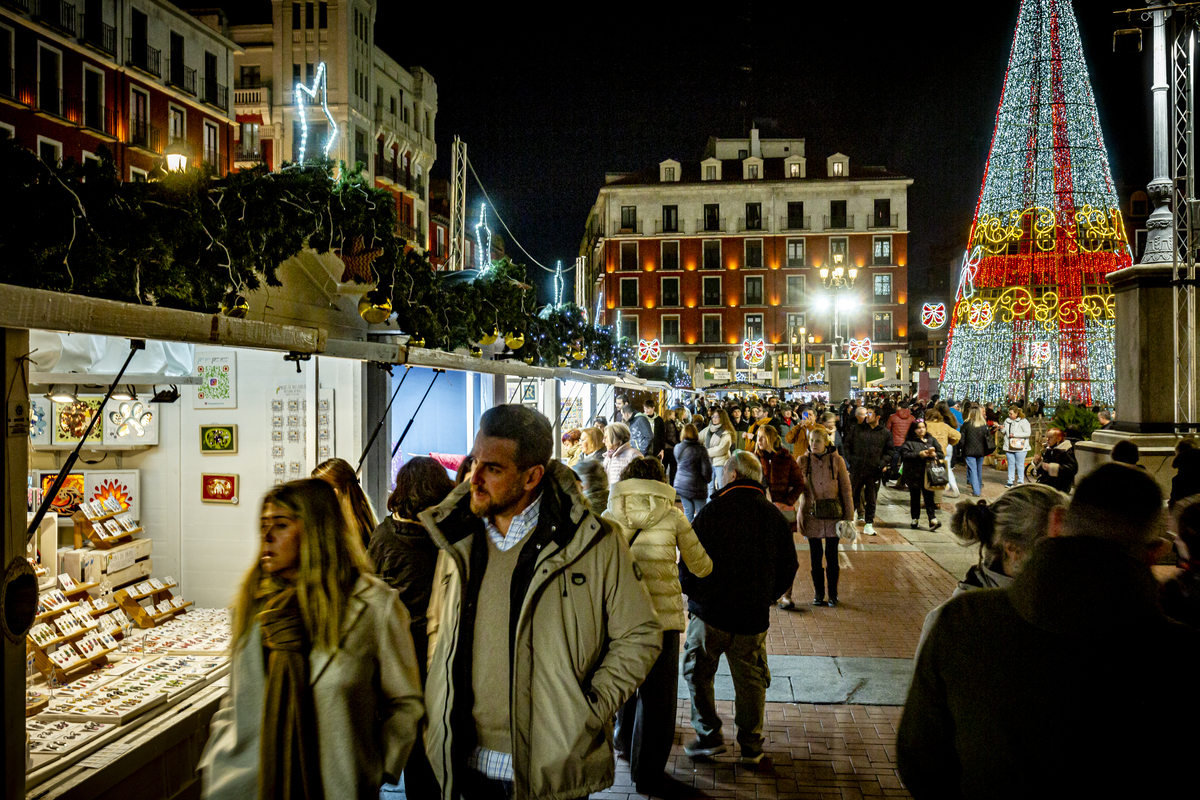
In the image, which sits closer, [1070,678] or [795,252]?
[1070,678]

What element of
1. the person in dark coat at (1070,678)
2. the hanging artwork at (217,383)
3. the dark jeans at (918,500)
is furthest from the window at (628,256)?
the person in dark coat at (1070,678)

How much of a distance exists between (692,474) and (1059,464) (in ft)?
14.1

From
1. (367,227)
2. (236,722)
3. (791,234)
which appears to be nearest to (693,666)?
(236,722)

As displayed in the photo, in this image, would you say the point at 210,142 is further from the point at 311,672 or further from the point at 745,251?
the point at 745,251

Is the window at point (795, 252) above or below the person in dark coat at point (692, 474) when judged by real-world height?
above

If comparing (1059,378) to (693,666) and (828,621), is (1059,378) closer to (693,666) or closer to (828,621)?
(828,621)

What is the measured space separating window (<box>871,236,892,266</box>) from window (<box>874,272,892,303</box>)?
0.95m

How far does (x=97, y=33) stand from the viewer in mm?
26750

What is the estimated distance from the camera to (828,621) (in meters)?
7.25

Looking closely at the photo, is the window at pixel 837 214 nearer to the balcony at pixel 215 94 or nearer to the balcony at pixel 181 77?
the balcony at pixel 215 94

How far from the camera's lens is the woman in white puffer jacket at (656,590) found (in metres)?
4.24

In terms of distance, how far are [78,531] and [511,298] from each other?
4.37 metres

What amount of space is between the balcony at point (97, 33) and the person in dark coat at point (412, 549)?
29.1 m

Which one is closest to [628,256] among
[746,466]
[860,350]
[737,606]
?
[860,350]
